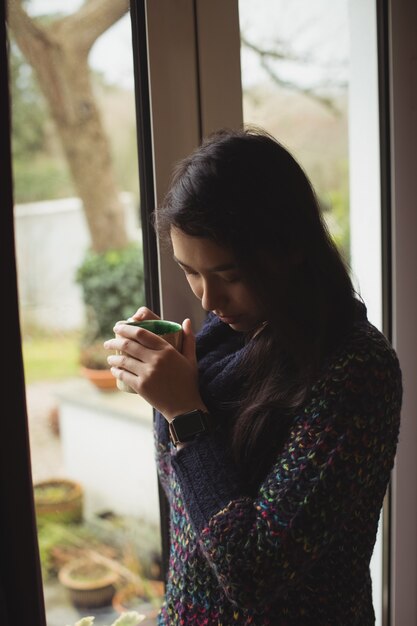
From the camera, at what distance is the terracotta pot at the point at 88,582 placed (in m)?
1.28

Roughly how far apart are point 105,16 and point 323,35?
77 cm

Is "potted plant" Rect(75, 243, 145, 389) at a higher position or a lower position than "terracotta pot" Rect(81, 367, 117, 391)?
higher

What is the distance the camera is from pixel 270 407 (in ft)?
2.96

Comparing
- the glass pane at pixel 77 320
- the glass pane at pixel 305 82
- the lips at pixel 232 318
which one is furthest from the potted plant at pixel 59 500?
the glass pane at pixel 305 82

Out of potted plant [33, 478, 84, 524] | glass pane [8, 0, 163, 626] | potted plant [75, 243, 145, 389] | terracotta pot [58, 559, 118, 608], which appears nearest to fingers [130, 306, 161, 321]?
glass pane [8, 0, 163, 626]

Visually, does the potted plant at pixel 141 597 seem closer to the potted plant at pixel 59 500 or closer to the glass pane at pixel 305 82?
the potted plant at pixel 59 500

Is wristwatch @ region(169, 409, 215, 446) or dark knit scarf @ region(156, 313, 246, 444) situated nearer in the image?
wristwatch @ region(169, 409, 215, 446)

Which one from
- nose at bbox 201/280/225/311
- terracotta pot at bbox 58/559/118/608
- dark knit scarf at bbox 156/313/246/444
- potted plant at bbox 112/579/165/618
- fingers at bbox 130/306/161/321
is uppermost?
nose at bbox 201/280/225/311

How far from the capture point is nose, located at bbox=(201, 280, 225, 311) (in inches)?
35.3

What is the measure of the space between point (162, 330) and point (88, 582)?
69cm

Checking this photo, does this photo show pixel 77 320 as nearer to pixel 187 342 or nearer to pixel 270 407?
pixel 187 342

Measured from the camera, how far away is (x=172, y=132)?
109cm

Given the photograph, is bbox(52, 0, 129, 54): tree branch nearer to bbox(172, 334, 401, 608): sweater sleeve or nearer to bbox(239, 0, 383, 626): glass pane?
bbox(239, 0, 383, 626): glass pane

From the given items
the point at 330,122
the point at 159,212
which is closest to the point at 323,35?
the point at 330,122
